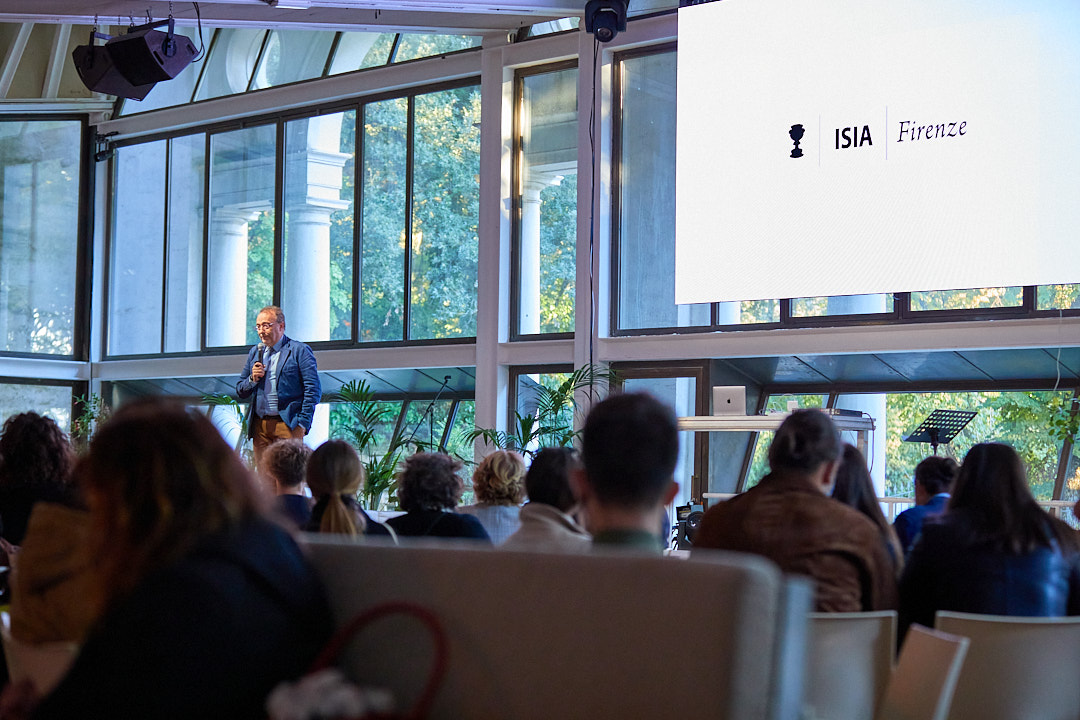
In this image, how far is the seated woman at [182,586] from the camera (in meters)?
1.37

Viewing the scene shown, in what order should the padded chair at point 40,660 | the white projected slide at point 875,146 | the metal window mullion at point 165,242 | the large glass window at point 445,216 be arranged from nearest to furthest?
1. the padded chair at point 40,660
2. the white projected slide at point 875,146
3. the large glass window at point 445,216
4. the metal window mullion at point 165,242

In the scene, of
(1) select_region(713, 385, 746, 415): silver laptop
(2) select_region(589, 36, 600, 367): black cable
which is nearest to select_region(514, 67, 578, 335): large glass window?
(2) select_region(589, 36, 600, 367): black cable

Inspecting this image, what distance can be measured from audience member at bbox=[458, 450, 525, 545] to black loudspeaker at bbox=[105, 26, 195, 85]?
5.17m

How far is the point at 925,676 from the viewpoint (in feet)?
6.58

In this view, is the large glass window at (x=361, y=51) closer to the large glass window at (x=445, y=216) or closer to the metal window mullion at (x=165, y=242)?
the large glass window at (x=445, y=216)

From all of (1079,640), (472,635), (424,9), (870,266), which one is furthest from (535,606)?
(424,9)

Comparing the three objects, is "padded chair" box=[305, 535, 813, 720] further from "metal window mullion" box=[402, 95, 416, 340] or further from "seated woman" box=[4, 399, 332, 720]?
"metal window mullion" box=[402, 95, 416, 340]

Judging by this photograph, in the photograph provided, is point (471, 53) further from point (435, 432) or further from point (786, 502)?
point (786, 502)

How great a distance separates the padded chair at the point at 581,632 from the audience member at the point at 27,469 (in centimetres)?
235

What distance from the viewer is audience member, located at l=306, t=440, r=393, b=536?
3.31m

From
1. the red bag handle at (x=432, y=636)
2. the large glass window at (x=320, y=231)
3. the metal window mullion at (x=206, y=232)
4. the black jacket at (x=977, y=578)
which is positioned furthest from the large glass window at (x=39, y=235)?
the red bag handle at (x=432, y=636)

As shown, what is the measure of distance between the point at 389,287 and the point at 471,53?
2.06m

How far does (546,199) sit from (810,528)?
22.6 ft

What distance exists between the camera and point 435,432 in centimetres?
995
